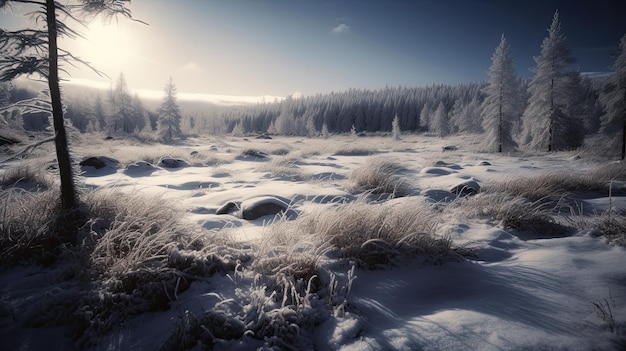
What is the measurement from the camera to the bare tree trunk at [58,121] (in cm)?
331

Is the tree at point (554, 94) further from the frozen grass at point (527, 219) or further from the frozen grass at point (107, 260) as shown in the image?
the frozen grass at point (107, 260)

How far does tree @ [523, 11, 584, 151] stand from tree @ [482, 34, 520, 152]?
1.81 metres

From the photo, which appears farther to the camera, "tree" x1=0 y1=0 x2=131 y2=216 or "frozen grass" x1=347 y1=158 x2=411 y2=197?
"frozen grass" x1=347 y1=158 x2=411 y2=197

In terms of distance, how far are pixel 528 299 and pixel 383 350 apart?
1316mm

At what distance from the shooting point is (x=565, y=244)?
3.11 meters

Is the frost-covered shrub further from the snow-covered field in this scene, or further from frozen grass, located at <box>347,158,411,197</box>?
frozen grass, located at <box>347,158,411,197</box>

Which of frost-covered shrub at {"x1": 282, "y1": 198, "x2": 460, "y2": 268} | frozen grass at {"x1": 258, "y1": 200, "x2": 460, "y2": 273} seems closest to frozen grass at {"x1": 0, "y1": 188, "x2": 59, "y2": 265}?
frozen grass at {"x1": 258, "y1": 200, "x2": 460, "y2": 273}

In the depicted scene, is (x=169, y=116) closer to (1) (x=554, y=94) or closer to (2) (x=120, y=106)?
(2) (x=120, y=106)

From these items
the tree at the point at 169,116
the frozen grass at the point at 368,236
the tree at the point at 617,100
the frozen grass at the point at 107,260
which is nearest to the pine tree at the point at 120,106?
the tree at the point at 169,116

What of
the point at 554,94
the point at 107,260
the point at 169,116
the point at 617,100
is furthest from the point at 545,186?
the point at 169,116

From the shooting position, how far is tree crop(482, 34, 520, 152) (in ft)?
80.6

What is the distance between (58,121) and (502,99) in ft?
101

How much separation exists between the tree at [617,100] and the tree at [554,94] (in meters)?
4.71

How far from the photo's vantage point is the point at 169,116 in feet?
146
